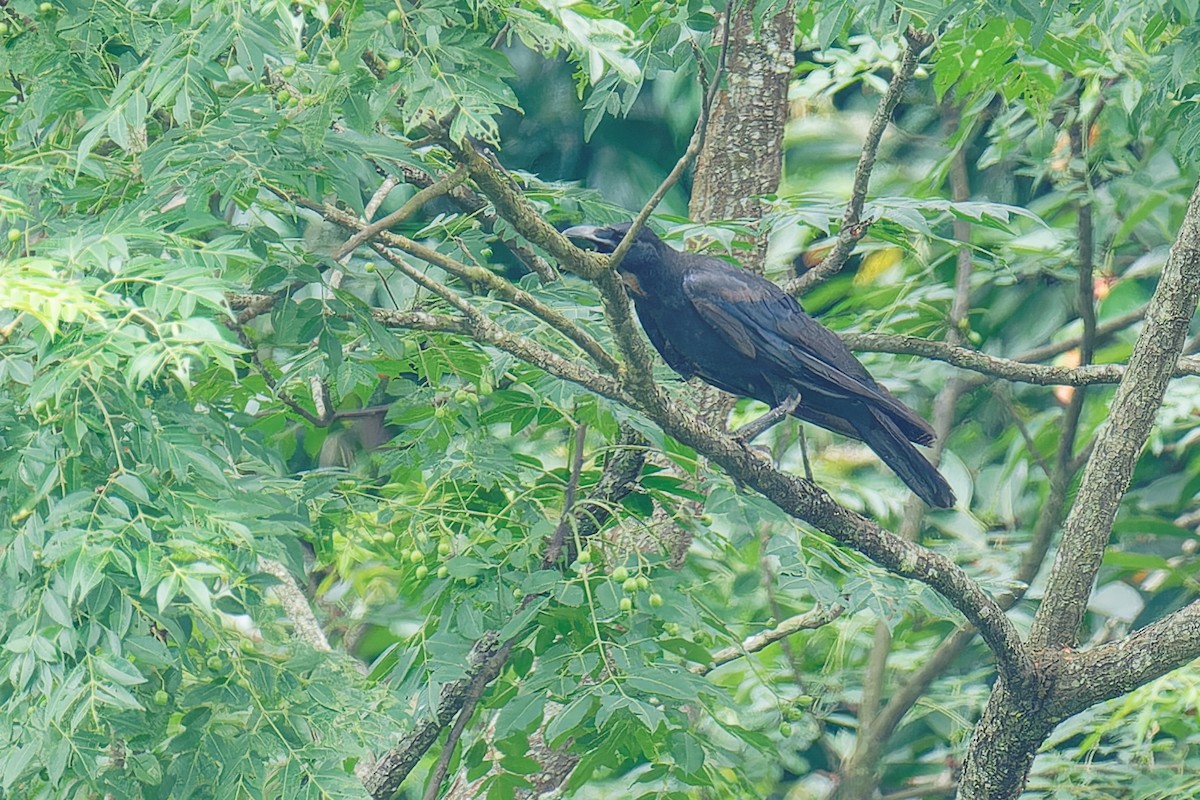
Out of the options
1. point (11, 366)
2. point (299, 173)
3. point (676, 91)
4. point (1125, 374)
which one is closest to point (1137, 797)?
point (1125, 374)

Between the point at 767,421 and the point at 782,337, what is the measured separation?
0.26 m

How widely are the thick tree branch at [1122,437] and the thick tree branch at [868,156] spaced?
0.74m

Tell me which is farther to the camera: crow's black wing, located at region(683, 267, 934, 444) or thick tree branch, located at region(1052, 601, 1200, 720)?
crow's black wing, located at region(683, 267, 934, 444)

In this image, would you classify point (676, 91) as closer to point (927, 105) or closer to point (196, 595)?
point (927, 105)

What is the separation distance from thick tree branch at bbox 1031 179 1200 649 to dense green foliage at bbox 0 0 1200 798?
28cm

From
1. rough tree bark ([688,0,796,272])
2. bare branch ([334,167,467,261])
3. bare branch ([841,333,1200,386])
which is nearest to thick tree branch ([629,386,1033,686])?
bare branch ([841,333,1200,386])

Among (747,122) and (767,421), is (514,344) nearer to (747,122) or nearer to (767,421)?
(767,421)

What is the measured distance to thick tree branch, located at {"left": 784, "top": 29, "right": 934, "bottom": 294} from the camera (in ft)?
11.0

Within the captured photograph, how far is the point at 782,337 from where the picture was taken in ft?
13.5

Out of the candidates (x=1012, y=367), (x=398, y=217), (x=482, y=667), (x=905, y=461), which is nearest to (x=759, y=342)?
(x=905, y=461)

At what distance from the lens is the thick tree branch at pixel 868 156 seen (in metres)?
3.36

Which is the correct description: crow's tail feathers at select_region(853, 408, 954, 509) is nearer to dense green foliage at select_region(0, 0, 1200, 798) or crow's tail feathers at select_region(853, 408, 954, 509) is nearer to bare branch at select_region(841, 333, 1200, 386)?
bare branch at select_region(841, 333, 1200, 386)

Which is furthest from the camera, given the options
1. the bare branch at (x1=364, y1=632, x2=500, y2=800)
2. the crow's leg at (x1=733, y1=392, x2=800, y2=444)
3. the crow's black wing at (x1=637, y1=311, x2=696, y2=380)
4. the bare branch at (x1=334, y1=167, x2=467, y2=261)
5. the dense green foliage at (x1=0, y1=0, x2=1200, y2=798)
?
the crow's black wing at (x1=637, y1=311, x2=696, y2=380)

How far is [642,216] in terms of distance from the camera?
2631mm
